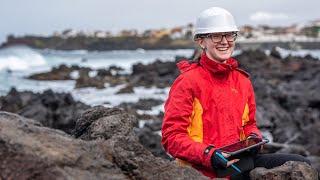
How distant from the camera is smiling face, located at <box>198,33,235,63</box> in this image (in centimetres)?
399

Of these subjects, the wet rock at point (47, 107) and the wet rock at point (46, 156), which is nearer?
the wet rock at point (46, 156)

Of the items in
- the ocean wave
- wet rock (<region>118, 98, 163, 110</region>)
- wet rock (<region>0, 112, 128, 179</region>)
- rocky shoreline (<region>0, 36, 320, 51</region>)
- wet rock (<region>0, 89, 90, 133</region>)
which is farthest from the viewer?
rocky shoreline (<region>0, 36, 320, 51</region>)

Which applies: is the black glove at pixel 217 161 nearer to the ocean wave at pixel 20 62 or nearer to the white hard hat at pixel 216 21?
the white hard hat at pixel 216 21

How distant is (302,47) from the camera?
9850 cm

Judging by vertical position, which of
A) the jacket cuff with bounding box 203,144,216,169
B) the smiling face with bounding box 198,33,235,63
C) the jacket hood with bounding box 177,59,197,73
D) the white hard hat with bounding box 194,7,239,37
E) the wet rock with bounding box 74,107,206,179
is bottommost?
the jacket cuff with bounding box 203,144,216,169

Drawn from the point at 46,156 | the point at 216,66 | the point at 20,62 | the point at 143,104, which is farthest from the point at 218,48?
the point at 20,62

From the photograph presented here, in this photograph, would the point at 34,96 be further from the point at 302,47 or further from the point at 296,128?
the point at 302,47

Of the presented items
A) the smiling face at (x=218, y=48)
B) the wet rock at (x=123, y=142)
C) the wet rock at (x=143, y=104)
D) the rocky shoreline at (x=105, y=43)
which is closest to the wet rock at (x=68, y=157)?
the wet rock at (x=123, y=142)

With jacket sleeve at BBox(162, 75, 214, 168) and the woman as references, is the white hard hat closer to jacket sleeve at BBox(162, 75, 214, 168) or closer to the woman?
the woman

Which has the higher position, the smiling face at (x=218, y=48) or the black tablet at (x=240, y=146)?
the smiling face at (x=218, y=48)

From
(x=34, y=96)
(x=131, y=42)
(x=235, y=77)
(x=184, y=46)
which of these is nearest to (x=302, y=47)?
(x=184, y=46)

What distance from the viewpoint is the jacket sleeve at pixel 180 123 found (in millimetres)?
3758

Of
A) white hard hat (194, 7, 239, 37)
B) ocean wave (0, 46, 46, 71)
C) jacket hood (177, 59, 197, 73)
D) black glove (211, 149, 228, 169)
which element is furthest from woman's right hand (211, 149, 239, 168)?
ocean wave (0, 46, 46, 71)

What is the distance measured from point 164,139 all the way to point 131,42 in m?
130
